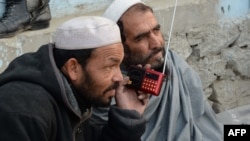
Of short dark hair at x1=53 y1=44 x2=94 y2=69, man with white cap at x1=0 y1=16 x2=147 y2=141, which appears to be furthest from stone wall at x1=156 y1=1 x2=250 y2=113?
short dark hair at x1=53 y1=44 x2=94 y2=69

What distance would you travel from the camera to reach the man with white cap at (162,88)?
2.52 meters

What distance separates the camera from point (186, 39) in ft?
11.8

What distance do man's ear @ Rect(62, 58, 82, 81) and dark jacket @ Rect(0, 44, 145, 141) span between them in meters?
0.05

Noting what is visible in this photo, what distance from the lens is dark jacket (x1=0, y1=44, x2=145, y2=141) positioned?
63.1 inches

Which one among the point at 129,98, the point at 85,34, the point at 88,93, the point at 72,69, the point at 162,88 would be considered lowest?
the point at 162,88

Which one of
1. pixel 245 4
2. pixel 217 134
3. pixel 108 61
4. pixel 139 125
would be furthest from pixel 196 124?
pixel 245 4

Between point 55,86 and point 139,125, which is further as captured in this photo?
Answer: point 139,125

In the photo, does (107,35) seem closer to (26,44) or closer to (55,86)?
(55,86)

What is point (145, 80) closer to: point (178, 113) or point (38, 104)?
point (178, 113)

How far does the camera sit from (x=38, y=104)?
5.49ft

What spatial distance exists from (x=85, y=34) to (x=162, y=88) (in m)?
0.83

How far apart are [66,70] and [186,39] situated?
74.2 inches

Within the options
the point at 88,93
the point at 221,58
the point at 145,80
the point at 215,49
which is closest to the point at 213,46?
the point at 215,49

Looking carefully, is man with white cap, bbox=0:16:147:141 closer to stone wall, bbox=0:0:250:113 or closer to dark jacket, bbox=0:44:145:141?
dark jacket, bbox=0:44:145:141
